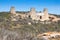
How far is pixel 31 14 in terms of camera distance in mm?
58094

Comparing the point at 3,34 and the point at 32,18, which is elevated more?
the point at 3,34

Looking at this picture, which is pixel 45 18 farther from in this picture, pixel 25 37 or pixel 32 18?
pixel 25 37

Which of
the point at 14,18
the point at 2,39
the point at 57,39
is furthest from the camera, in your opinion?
the point at 14,18

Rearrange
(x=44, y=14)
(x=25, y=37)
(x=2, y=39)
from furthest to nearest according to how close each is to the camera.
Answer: (x=44, y=14) < (x=25, y=37) < (x=2, y=39)

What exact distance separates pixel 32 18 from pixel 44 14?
387 centimetres

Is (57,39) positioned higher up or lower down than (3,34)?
lower down

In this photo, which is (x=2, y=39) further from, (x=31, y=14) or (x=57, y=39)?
(x=31, y=14)

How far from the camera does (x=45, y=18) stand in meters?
60.8

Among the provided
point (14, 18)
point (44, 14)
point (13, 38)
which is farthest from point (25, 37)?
point (44, 14)

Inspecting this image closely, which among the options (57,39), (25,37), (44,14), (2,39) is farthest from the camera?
(44,14)

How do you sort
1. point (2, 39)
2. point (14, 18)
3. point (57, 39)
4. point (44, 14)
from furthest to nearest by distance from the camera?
1. point (44, 14)
2. point (14, 18)
3. point (57, 39)
4. point (2, 39)

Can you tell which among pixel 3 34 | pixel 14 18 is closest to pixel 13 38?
pixel 3 34

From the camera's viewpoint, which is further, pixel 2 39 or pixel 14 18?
pixel 14 18

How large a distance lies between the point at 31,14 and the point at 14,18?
4476mm
